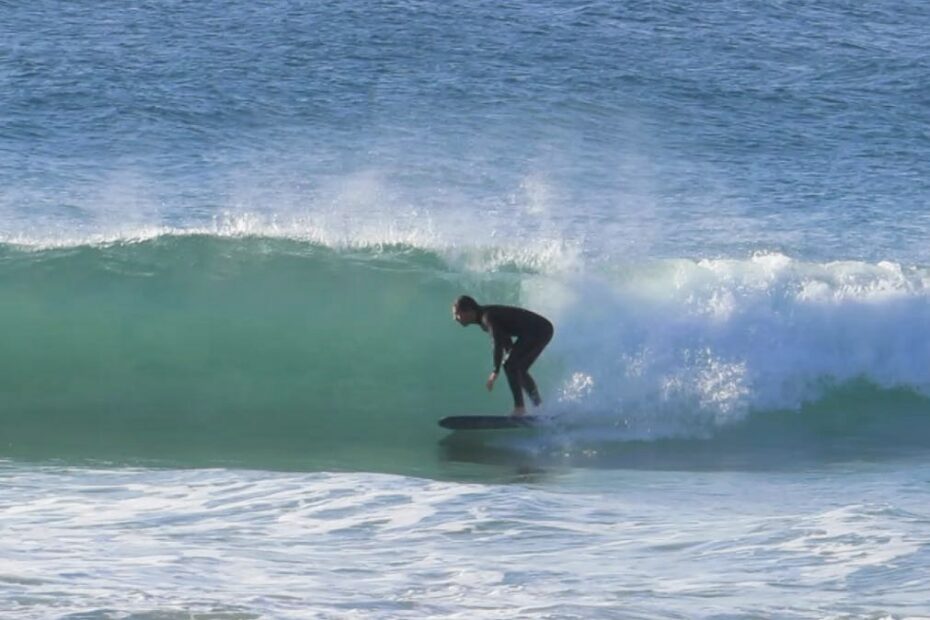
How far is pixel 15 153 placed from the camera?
78.9ft

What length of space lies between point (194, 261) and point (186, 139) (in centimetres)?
952

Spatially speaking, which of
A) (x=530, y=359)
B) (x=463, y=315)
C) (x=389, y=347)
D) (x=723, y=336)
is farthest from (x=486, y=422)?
(x=723, y=336)

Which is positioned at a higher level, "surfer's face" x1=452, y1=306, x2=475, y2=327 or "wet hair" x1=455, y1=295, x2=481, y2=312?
"wet hair" x1=455, y1=295, x2=481, y2=312

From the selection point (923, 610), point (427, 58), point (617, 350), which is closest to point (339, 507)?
point (923, 610)

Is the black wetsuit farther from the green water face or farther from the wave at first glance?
the green water face

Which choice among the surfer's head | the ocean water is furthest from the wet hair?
the ocean water

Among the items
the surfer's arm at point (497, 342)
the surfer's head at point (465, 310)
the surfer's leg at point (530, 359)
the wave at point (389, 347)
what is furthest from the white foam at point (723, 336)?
the surfer's head at point (465, 310)

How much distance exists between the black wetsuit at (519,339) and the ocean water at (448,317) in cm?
42

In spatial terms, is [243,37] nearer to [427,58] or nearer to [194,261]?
[427,58]

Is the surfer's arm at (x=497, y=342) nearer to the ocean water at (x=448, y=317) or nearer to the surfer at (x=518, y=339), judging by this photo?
the surfer at (x=518, y=339)

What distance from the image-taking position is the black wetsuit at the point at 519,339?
1209 cm

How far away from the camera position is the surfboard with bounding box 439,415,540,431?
12.1 metres

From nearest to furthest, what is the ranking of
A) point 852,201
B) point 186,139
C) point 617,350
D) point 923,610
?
point 923,610 < point 617,350 < point 852,201 < point 186,139

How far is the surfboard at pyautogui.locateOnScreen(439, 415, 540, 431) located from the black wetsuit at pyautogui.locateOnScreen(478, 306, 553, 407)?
114mm
